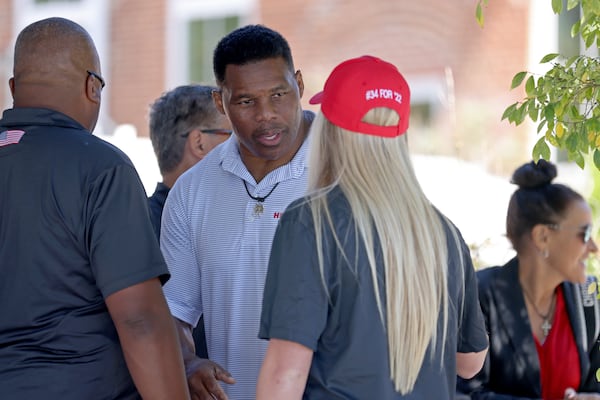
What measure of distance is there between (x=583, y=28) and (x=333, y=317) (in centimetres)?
126

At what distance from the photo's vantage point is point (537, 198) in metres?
4.58

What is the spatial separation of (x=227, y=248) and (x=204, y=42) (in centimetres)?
762

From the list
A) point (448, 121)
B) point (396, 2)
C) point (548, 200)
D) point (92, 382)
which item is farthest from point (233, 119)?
point (396, 2)

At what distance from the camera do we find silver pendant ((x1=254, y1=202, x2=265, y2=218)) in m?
3.27

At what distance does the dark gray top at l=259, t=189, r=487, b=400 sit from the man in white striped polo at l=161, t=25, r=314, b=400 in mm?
796

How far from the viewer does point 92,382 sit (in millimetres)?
2727

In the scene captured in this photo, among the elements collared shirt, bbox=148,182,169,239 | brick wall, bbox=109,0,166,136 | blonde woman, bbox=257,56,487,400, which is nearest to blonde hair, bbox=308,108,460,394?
blonde woman, bbox=257,56,487,400

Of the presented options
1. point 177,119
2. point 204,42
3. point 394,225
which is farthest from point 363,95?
point 204,42

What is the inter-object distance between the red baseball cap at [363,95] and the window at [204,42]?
7.95 metres

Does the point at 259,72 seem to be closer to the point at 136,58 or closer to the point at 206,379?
the point at 206,379

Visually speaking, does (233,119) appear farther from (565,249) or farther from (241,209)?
(565,249)

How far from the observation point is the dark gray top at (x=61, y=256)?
2.67 m

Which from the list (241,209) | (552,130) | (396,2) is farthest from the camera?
(396,2)

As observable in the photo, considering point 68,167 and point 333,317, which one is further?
point 68,167
